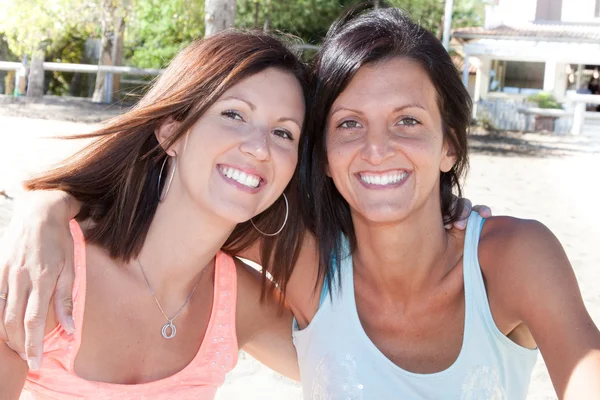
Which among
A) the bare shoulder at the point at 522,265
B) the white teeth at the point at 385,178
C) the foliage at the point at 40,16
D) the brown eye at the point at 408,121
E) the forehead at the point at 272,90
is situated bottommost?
the bare shoulder at the point at 522,265

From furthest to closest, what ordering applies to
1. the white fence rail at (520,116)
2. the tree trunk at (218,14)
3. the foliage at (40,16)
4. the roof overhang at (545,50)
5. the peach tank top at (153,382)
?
the roof overhang at (545,50), the white fence rail at (520,116), the foliage at (40,16), the tree trunk at (218,14), the peach tank top at (153,382)

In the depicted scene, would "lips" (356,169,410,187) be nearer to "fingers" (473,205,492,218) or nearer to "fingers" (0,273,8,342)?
"fingers" (473,205,492,218)

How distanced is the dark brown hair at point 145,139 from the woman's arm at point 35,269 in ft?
0.56

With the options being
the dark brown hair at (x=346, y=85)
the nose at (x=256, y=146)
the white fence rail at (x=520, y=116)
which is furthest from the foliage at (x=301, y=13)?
the nose at (x=256, y=146)

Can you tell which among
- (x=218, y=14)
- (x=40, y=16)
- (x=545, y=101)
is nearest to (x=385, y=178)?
(x=218, y=14)

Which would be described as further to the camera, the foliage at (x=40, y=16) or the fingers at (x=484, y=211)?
the foliage at (x=40, y=16)

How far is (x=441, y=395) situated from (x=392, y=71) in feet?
4.24

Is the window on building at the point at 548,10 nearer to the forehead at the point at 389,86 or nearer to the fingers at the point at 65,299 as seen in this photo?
the forehead at the point at 389,86

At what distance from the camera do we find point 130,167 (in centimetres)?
295

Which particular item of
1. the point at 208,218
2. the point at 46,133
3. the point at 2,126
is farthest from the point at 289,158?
the point at 2,126

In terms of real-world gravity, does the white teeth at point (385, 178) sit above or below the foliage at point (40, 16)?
below

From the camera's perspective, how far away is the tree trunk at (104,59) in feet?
69.4

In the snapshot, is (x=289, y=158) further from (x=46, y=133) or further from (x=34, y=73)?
(x=34, y=73)

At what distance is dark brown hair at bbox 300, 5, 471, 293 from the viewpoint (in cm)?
292
